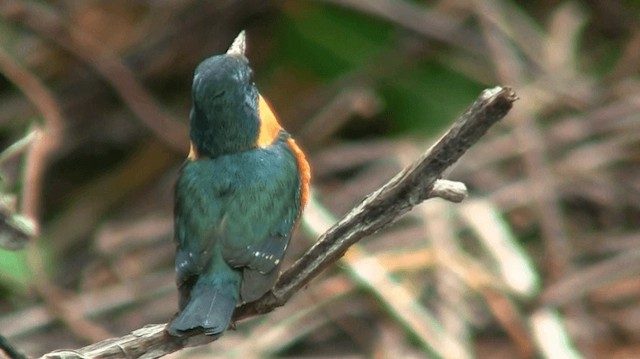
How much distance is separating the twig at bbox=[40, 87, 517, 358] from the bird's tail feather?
0.11ft

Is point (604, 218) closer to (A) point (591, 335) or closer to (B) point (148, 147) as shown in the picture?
(A) point (591, 335)

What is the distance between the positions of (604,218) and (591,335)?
2.08 ft

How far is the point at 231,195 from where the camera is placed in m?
2.54

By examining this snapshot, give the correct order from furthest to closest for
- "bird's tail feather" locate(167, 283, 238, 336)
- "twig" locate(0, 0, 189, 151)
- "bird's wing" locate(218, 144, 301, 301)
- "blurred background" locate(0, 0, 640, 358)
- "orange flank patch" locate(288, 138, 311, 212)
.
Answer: "twig" locate(0, 0, 189, 151), "blurred background" locate(0, 0, 640, 358), "orange flank patch" locate(288, 138, 311, 212), "bird's wing" locate(218, 144, 301, 301), "bird's tail feather" locate(167, 283, 238, 336)

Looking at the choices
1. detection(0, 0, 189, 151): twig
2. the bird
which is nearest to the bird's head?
the bird

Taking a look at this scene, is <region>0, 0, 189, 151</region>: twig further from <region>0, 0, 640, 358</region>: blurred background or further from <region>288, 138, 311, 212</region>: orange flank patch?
<region>288, 138, 311, 212</region>: orange flank patch

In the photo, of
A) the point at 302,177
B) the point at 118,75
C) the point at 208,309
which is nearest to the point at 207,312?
the point at 208,309

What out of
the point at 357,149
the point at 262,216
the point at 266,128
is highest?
the point at 357,149

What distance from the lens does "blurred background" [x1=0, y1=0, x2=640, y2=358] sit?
4316 millimetres

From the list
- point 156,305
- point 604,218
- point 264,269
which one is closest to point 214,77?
point 264,269

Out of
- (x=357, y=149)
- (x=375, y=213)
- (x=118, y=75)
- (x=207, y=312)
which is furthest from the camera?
(x=357, y=149)

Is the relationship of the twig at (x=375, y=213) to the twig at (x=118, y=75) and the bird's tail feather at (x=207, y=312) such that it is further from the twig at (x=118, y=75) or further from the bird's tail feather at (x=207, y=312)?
the twig at (x=118, y=75)

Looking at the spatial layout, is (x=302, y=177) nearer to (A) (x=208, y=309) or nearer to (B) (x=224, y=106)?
(B) (x=224, y=106)

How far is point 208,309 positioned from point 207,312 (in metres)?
0.01
